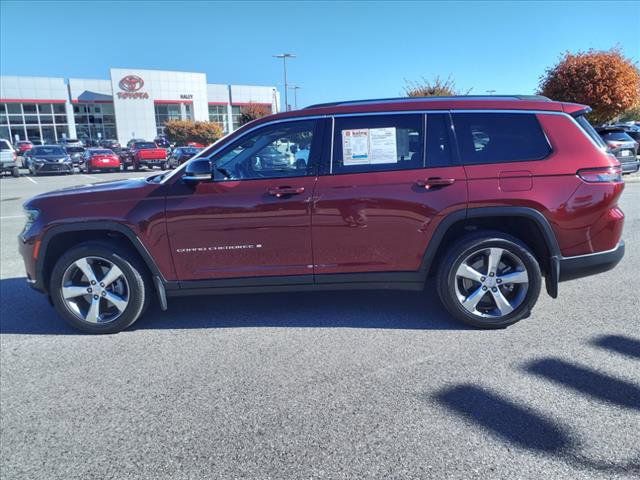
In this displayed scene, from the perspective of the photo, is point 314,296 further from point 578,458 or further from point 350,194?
point 578,458

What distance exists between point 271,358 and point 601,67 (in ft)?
65.7

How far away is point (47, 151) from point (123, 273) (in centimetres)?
2642

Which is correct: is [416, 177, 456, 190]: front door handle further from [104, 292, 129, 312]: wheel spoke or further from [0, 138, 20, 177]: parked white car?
[0, 138, 20, 177]: parked white car

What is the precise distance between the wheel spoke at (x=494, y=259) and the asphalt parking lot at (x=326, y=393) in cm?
53

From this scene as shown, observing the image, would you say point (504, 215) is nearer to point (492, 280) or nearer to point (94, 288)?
point (492, 280)

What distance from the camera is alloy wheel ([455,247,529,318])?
→ 405cm

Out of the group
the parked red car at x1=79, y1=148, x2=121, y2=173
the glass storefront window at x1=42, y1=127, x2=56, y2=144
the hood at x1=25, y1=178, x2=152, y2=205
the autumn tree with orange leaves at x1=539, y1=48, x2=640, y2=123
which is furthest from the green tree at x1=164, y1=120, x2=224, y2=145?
the hood at x1=25, y1=178, x2=152, y2=205

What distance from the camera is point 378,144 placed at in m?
4.03

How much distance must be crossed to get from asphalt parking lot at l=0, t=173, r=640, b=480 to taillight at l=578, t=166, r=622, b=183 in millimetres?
1207

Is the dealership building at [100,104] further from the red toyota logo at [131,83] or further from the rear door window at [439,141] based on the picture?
the rear door window at [439,141]

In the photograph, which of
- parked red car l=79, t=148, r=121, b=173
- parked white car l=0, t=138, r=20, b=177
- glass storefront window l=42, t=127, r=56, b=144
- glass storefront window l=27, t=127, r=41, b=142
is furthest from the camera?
glass storefront window l=42, t=127, r=56, b=144

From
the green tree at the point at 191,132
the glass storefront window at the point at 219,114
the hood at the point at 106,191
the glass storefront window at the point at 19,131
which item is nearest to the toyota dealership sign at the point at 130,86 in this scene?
the green tree at the point at 191,132

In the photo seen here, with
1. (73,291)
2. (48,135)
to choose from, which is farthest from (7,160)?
(48,135)

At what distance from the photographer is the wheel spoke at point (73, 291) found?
4.25m
